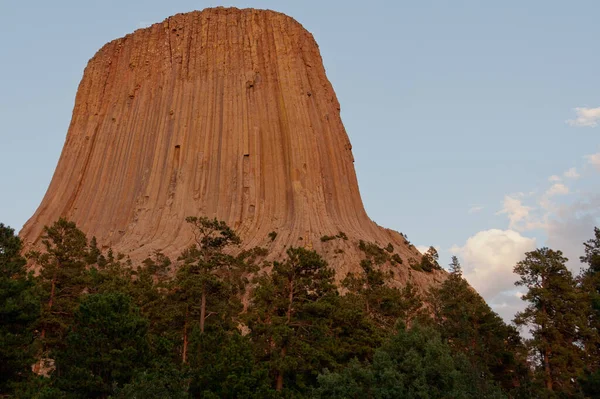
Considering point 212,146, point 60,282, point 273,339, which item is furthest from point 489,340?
point 212,146

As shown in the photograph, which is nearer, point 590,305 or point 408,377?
point 408,377

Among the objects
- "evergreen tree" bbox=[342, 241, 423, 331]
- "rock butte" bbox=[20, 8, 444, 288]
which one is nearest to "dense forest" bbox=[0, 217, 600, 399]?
"evergreen tree" bbox=[342, 241, 423, 331]

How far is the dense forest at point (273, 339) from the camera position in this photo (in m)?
19.9

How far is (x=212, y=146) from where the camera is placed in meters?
58.6

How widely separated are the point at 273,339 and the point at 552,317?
10.7 meters

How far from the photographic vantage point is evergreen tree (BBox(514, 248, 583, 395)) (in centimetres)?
2347

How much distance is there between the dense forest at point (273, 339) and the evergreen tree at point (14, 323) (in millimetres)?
49

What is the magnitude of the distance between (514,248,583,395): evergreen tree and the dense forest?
0.05m

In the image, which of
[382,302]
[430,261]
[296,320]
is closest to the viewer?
[296,320]

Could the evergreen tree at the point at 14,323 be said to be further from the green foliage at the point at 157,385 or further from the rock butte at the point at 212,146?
the rock butte at the point at 212,146

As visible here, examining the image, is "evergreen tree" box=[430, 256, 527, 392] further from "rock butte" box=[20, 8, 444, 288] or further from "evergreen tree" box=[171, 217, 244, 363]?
"rock butte" box=[20, 8, 444, 288]

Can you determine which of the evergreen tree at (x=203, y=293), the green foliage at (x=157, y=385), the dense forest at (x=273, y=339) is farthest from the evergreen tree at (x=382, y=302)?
the green foliage at (x=157, y=385)

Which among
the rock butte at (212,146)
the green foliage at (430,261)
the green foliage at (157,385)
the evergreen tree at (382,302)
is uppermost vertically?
the rock butte at (212,146)

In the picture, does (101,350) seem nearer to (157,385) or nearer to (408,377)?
(157,385)
